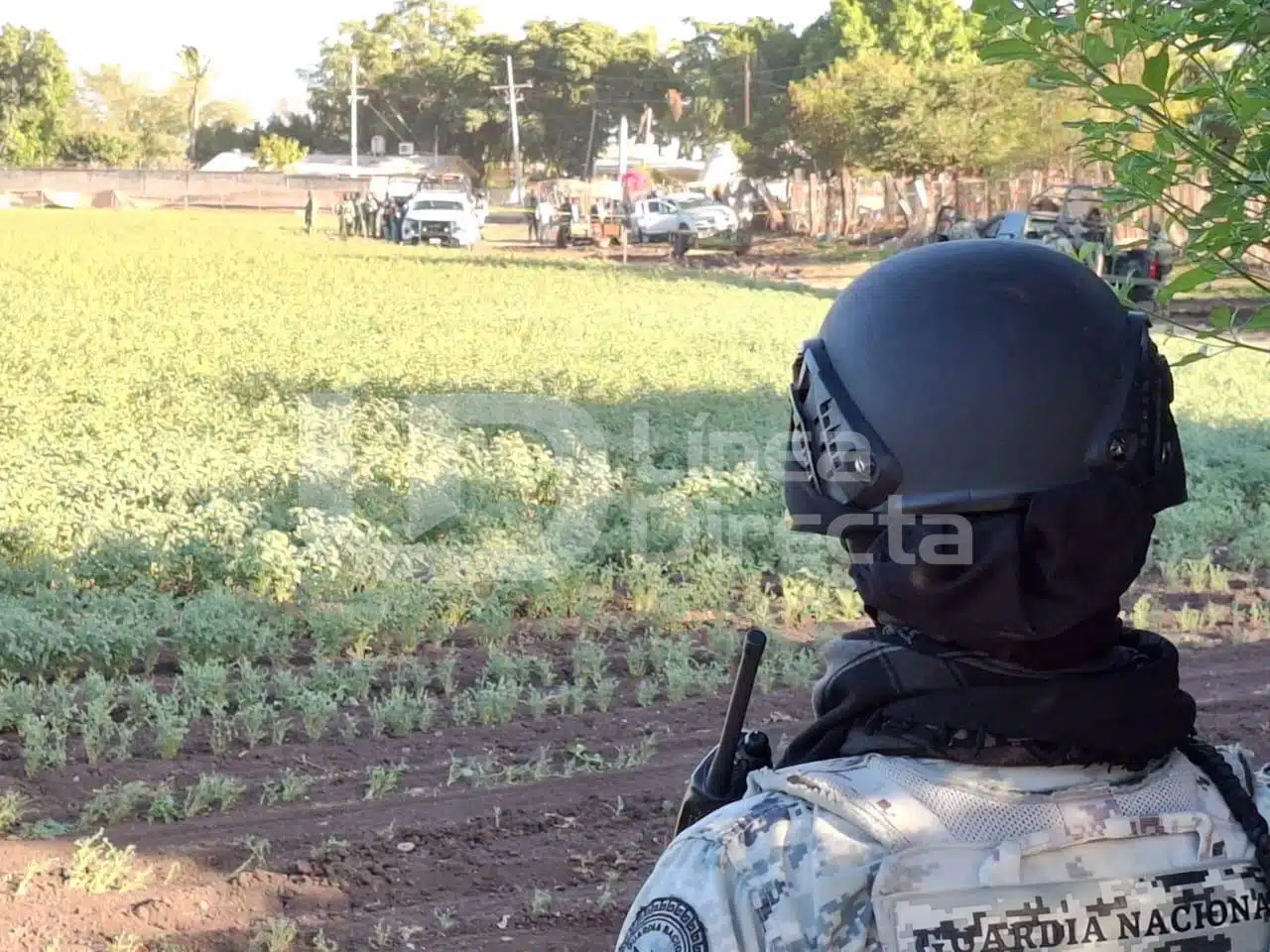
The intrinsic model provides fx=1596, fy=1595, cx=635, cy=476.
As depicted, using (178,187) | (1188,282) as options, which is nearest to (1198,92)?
(1188,282)

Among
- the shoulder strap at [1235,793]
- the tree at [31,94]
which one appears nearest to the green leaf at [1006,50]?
the shoulder strap at [1235,793]

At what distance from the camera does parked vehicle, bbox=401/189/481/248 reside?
4153cm

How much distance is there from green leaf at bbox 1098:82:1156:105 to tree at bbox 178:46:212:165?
100.0 metres

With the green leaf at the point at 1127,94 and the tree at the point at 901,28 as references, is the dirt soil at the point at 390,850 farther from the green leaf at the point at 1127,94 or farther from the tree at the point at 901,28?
the tree at the point at 901,28

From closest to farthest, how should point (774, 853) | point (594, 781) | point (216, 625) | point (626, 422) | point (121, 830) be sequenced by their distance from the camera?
1. point (774, 853)
2. point (121, 830)
3. point (594, 781)
4. point (216, 625)
5. point (626, 422)

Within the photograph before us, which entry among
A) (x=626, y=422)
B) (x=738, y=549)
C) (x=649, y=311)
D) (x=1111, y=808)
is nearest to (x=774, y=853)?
(x=1111, y=808)

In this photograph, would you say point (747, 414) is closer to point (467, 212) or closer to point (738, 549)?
point (738, 549)

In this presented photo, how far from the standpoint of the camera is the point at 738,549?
7801 millimetres

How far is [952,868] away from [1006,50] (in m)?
1.50

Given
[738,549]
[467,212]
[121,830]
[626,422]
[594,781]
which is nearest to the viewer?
[121,830]

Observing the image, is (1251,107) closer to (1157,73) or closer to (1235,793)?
(1157,73)

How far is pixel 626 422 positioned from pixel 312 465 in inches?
100.0

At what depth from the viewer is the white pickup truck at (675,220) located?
40.6 meters

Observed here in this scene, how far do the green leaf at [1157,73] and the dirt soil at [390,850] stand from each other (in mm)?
2387
